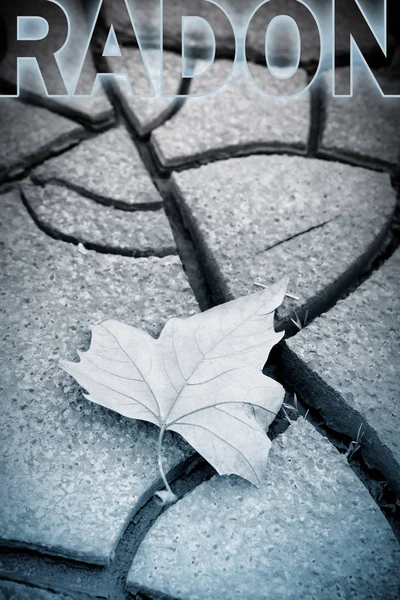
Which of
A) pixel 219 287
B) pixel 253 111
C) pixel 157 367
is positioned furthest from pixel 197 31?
pixel 157 367

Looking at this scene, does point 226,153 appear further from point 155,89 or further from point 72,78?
point 72,78

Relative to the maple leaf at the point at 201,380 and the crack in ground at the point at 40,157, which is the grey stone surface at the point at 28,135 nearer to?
the crack in ground at the point at 40,157

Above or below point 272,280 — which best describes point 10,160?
above

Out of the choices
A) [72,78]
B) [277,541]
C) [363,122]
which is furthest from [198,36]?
[277,541]

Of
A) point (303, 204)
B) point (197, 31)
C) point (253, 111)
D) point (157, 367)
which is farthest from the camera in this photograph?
point (197, 31)

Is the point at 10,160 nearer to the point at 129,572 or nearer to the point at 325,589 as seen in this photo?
the point at 129,572

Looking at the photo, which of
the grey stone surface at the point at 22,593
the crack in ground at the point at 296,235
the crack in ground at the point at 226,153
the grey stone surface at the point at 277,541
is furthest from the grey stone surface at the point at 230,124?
the grey stone surface at the point at 22,593

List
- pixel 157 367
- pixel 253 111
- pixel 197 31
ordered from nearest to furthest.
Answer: pixel 157 367 < pixel 253 111 < pixel 197 31
